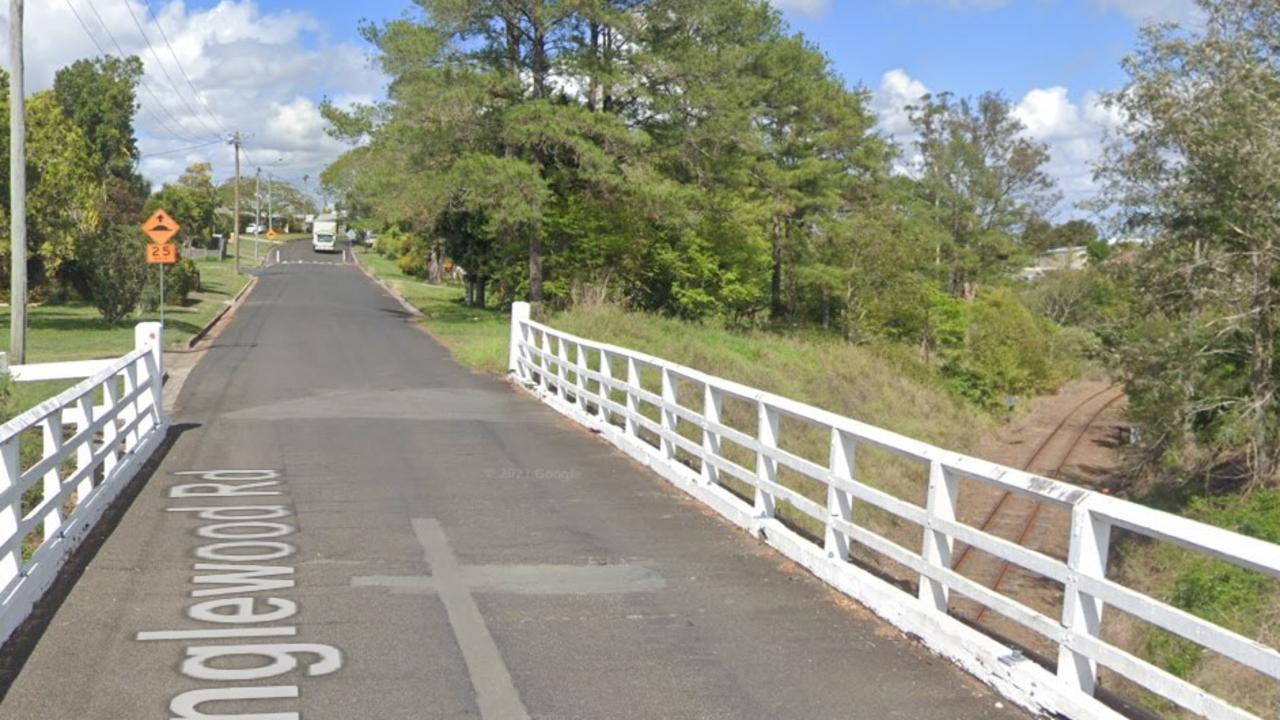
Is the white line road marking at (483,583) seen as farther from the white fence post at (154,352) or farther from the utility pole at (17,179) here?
the utility pole at (17,179)

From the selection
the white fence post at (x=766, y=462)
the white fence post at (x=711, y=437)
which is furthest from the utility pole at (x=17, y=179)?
the white fence post at (x=766, y=462)

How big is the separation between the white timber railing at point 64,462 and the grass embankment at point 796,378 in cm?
566

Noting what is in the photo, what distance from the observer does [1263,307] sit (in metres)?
19.6

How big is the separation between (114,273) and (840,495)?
30724 millimetres

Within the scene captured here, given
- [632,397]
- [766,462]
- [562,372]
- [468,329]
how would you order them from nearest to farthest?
[766,462] < [632,397] < [562,372] < [468,329]

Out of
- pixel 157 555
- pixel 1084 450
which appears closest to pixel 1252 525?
pixel 157 555

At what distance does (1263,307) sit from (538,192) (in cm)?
1946

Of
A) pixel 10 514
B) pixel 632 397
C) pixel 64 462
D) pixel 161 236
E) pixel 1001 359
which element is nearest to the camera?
pixel 10 514

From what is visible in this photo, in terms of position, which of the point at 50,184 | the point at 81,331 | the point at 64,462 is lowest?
the point at 81,331

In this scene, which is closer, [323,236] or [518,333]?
[518,333]

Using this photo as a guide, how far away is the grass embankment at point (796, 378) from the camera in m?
19.5

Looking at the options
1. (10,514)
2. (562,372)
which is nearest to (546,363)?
(562,372)

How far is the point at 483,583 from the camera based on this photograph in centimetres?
736

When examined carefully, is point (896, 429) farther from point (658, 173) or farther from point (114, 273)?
point (114, 273)
